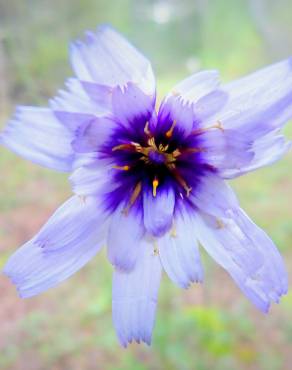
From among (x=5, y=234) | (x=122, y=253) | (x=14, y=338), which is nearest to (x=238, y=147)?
(x=122, y=253)

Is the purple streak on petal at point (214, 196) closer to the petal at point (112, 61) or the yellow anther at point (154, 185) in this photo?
the yellow anther at point (154, 185)

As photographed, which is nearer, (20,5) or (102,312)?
(102,312)

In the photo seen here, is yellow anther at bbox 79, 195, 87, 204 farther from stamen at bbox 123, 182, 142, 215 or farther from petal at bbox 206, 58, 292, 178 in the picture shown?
petal at bbox 206, 58, 292, 178

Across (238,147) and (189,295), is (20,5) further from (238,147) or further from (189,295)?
(238,147)

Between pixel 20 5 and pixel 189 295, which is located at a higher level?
pixel 20 5

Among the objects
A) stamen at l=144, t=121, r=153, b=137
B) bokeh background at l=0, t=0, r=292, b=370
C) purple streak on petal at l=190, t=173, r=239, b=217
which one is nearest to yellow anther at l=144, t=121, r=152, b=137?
stamen at l=144, t=121, r=153, b=137

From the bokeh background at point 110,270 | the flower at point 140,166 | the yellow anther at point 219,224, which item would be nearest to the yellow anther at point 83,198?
the flower at point 140,166

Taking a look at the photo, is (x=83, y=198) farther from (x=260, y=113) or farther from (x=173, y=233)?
(x=260, y=113)
